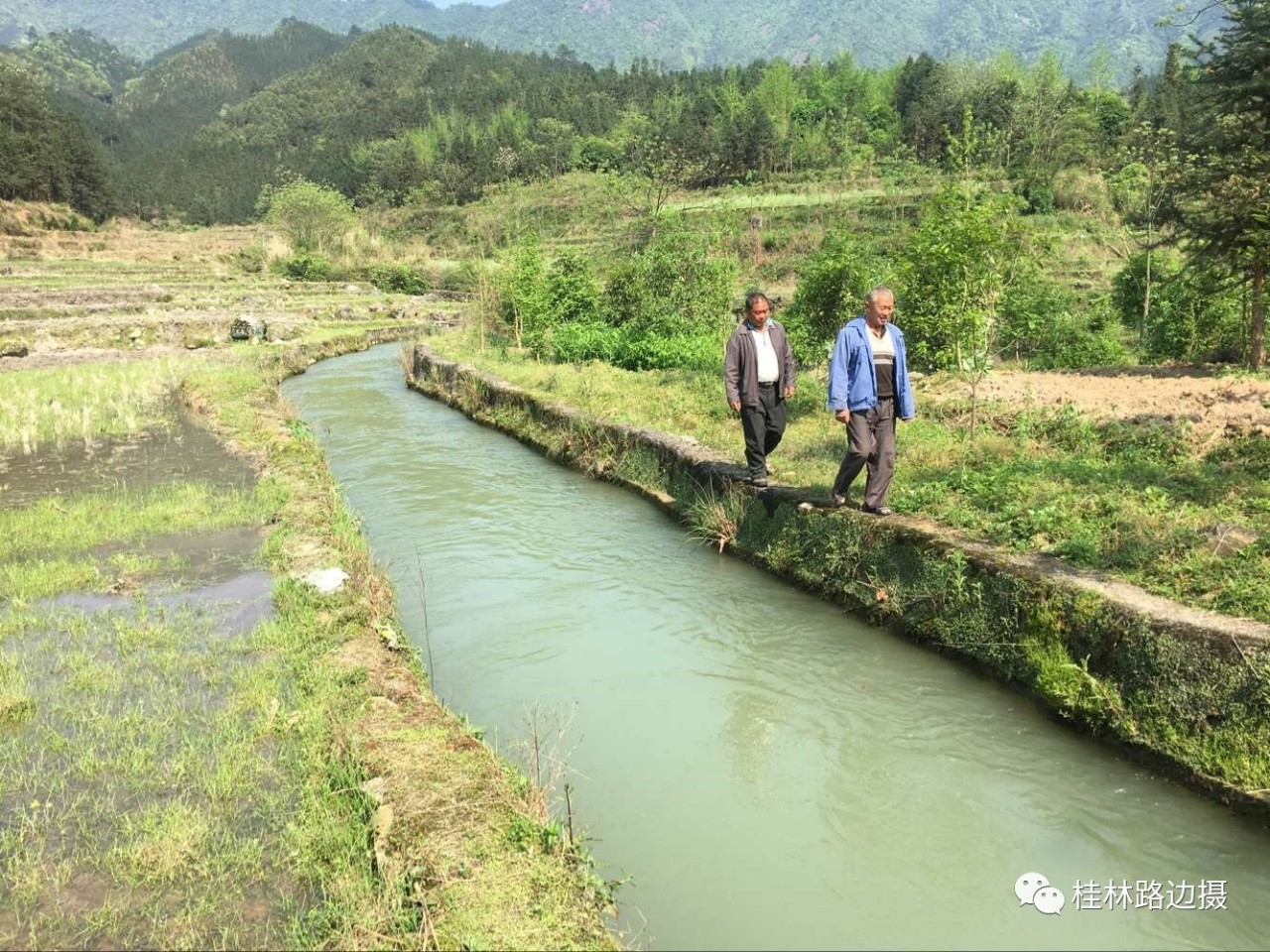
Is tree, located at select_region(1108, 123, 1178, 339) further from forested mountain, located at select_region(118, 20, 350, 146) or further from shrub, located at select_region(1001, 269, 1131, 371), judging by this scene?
forested mountain, located at select_region(118, 20, 350, 146)

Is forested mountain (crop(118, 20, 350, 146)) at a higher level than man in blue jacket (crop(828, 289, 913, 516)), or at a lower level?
higher

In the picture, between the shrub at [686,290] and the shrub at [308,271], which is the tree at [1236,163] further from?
the shrub at [308,271]

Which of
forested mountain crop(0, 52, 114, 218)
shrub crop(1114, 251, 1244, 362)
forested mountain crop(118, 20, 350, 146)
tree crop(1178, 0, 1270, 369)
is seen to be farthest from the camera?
forested mountain crop(118, 20, 350, 146)

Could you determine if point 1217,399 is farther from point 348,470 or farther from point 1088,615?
point 348,470

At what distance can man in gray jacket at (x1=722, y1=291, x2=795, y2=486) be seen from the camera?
7656 mm

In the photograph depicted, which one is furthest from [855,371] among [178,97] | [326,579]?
[178,97]

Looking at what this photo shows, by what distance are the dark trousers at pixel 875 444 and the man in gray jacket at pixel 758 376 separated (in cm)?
124

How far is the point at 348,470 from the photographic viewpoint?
1208cm

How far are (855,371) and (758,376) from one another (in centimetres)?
129

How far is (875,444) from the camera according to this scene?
670 cm

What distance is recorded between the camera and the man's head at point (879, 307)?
6.42m

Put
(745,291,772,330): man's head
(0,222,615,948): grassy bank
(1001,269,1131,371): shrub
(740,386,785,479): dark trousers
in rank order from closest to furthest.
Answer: (0,222,615,948): grassy bank < (745,291,772,330): man's head < (740,386,785,479): dark trousers < (1001,269,1131,371): shrub

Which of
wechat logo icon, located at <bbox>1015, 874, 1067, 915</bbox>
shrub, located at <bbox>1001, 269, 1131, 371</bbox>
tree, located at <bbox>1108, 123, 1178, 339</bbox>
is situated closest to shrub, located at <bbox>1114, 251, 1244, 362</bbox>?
shrub, located at <bbox>1001, 269, 1131, 371</bbox>

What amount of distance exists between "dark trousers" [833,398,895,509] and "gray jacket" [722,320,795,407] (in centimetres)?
127
